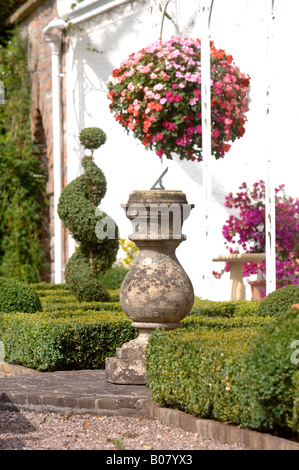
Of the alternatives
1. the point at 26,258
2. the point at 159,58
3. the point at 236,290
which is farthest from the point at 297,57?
the point at 26,258

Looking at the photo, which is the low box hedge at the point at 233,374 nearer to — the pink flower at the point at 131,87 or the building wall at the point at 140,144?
the building wall at the point at 140,144

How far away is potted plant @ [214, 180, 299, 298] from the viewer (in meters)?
8.02

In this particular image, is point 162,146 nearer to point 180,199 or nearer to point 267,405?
point 180,199

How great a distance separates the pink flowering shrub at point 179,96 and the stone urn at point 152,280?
3.09 meters

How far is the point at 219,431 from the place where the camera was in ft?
12.6

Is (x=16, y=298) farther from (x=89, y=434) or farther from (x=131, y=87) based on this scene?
(x=89, y=434)

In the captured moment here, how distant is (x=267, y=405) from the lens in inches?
141

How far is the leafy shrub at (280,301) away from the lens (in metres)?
5.85

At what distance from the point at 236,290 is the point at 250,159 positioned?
152 centimetres

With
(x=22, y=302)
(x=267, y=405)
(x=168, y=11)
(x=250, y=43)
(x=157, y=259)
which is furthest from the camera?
(x=168, y=11)

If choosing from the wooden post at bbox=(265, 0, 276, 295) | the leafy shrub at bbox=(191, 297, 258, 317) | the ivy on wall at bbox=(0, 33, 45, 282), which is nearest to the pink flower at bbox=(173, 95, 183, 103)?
the wooden post at bbox=(265, 0, 276, 295)

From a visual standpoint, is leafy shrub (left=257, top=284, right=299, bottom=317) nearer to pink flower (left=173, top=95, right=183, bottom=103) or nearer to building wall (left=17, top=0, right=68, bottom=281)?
pink flower (left=173, top=95, right=183, bottom=103)

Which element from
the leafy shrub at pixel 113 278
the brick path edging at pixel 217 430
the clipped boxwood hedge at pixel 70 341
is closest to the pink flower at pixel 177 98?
the clipped boxwood hedge at pixel 70 341

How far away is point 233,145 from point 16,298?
3.26 m
